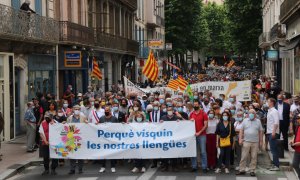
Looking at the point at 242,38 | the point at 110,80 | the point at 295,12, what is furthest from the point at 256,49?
the point at 295,12

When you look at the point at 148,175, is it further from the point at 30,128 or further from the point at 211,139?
the point at 30,128

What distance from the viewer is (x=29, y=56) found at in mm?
25141

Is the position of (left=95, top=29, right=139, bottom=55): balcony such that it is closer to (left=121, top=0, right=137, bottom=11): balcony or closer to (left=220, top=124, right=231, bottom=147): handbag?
(left=121, top=0, right=137, bottom=11): balcony

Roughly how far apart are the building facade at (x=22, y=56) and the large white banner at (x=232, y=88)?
23.2ft

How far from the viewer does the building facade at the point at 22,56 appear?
72.0ft

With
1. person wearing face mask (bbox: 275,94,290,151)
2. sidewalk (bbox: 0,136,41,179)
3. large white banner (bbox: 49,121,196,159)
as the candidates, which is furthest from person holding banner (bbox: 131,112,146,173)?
person wearing face mask (bbox: 275,94,290,151)

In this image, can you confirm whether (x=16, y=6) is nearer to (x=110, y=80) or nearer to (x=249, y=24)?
(x=110, y=80)

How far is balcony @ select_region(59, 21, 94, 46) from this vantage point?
29.1m

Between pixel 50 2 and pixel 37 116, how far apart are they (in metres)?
9.62

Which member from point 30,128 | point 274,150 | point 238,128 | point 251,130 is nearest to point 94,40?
point 30,128

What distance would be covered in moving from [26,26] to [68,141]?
29.1 feet

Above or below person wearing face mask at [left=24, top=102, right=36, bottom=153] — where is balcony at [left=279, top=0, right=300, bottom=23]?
above

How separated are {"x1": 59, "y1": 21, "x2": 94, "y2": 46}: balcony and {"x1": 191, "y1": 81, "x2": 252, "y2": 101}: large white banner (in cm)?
722

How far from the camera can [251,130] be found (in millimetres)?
14695
